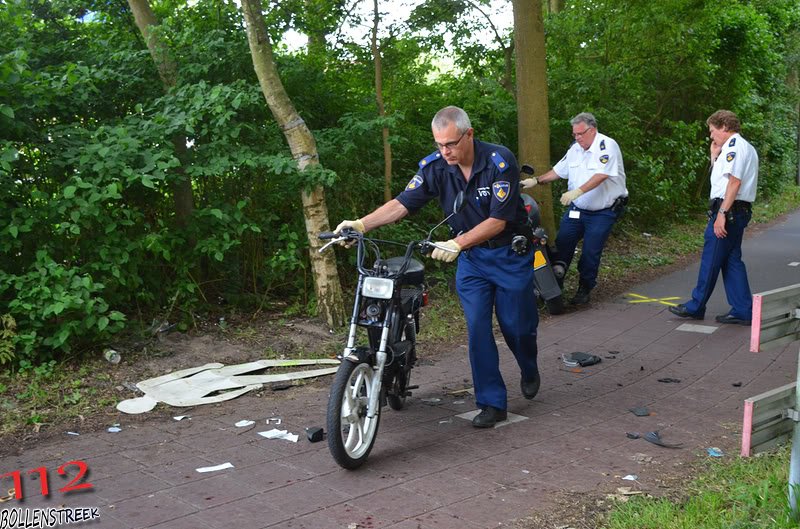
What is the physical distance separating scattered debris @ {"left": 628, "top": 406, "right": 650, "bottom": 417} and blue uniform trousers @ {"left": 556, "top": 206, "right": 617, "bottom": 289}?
3.17 m

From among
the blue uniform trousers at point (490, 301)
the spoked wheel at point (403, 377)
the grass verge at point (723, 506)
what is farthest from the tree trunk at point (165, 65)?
the grass verge at point (723, 506)

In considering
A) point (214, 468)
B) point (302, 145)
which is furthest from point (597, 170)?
point (214, 468)

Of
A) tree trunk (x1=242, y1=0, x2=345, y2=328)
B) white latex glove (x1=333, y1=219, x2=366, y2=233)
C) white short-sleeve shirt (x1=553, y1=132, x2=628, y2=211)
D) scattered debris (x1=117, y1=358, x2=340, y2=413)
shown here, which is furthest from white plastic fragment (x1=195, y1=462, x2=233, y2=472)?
white short-sleeve shirt (x1=553, y1=132, x2=628, y2=211)

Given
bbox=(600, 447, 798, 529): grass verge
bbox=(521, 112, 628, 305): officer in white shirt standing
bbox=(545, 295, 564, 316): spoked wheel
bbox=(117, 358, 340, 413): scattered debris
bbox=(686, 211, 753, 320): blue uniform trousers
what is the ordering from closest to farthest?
bbox=(600, 447, 798, 529): grass verge < bbox=(117, 358, 340, 413): scattered debris < bbox=(686, 211, 753, 320): blue uniform trousers < bbox=(521, 112, 628, 305): officer in white shirt standing < bbox=(545, 295, 564, 316): spoked wheel

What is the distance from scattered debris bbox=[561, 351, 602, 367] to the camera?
707cm

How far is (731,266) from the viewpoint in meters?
8.26

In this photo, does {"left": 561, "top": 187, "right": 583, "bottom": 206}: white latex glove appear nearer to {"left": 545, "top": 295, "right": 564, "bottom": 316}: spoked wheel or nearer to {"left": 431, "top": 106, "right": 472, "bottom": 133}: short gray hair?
{"left": 545, "top": 295, "right": 564, "bottom": 316}: spoked wheel

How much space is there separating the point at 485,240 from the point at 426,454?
1.35 meters

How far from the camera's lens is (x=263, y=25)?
7.55 m

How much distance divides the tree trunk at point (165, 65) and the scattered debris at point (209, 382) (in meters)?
1.57

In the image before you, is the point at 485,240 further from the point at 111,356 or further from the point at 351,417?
the point at 111,356

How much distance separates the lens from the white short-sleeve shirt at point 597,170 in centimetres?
841

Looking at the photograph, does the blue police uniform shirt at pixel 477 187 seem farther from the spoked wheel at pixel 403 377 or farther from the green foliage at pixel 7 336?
the green foliage at pixel 7 336

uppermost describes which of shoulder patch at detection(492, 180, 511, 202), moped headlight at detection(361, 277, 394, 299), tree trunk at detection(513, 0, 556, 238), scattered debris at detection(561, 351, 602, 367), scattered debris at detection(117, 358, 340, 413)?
tree trunk at detection(513, 0, 556, 238)
